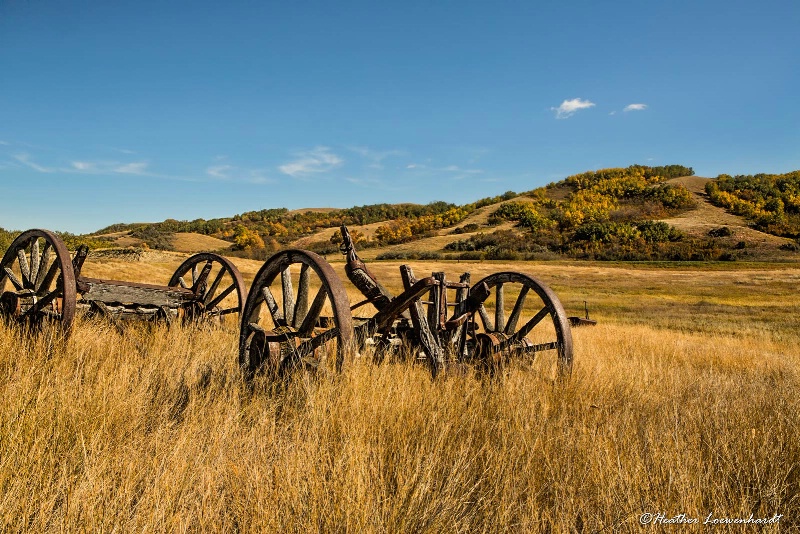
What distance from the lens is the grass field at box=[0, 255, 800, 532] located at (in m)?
1.94

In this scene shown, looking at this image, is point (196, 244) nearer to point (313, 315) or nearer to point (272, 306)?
point (272, 306)

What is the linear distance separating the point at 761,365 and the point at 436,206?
276 ft

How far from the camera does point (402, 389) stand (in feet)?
10.6

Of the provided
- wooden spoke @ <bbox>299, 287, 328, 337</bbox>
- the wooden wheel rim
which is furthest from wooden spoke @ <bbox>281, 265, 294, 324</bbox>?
the wooden wheel rim

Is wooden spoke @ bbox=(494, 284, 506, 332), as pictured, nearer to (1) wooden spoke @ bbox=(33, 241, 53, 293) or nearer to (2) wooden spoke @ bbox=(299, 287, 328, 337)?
(2) wooden spoke @ bbox=(299, 287, 328, 337)

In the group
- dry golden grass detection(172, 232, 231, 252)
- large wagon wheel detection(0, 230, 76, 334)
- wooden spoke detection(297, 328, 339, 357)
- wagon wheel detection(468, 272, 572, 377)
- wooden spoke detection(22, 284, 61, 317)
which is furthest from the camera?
dry golden grass detection(172, 232, 231, 252)

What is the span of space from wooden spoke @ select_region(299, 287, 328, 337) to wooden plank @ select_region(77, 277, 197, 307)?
3644 mm

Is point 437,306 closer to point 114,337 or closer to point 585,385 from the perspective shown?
point 585,385

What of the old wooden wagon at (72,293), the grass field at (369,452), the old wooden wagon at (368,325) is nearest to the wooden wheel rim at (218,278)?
the old wooden wagon at (72,293)

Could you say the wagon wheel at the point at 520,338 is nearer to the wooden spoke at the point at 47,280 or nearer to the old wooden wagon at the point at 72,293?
the old wooden wagon at the point at 72,293

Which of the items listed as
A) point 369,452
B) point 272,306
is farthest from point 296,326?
point 369,452

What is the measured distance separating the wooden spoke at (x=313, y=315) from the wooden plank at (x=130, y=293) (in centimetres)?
364

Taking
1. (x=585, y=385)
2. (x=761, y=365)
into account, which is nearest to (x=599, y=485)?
(x=585, y=385)

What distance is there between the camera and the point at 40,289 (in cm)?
Answer: 589
